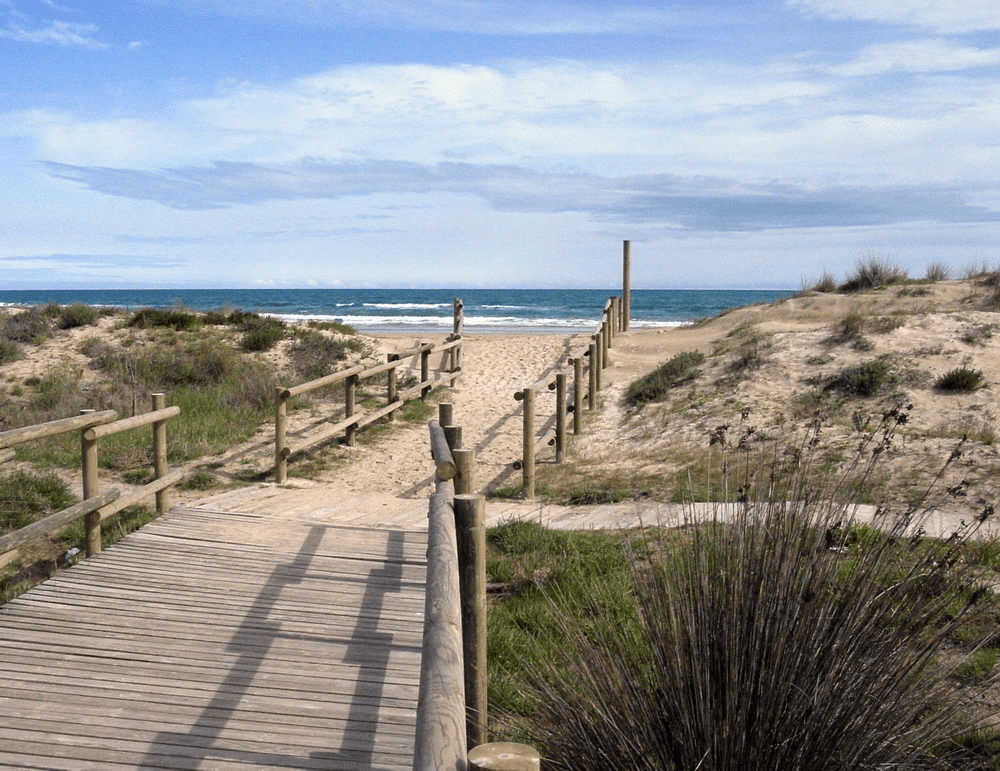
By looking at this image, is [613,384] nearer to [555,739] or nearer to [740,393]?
[740,393]

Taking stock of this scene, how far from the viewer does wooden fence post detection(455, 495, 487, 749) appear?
3.29m

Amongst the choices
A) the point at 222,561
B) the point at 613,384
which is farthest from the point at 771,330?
the point at 222,561

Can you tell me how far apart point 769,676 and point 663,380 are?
11.6m

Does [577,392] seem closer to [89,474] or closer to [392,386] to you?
[392,386]

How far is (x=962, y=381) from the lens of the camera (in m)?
11.2

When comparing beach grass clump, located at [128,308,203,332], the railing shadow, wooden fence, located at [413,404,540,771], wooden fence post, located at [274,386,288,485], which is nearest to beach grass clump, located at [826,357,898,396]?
wooden fence post, located at [274,386,288,485]

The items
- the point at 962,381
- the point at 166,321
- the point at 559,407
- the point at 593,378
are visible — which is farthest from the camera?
the point at 166,321

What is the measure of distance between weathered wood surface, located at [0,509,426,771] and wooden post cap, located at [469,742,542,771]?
6.50 ft

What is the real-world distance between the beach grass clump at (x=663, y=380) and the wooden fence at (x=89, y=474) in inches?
323

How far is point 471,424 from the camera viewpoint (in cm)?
1354

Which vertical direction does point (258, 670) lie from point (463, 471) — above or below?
below

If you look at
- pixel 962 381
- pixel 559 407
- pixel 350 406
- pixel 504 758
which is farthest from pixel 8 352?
pixel 504 758

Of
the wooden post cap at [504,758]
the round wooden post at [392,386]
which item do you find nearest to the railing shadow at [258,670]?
the wooden post cap at [504,758]

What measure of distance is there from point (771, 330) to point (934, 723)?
14.3 meters
